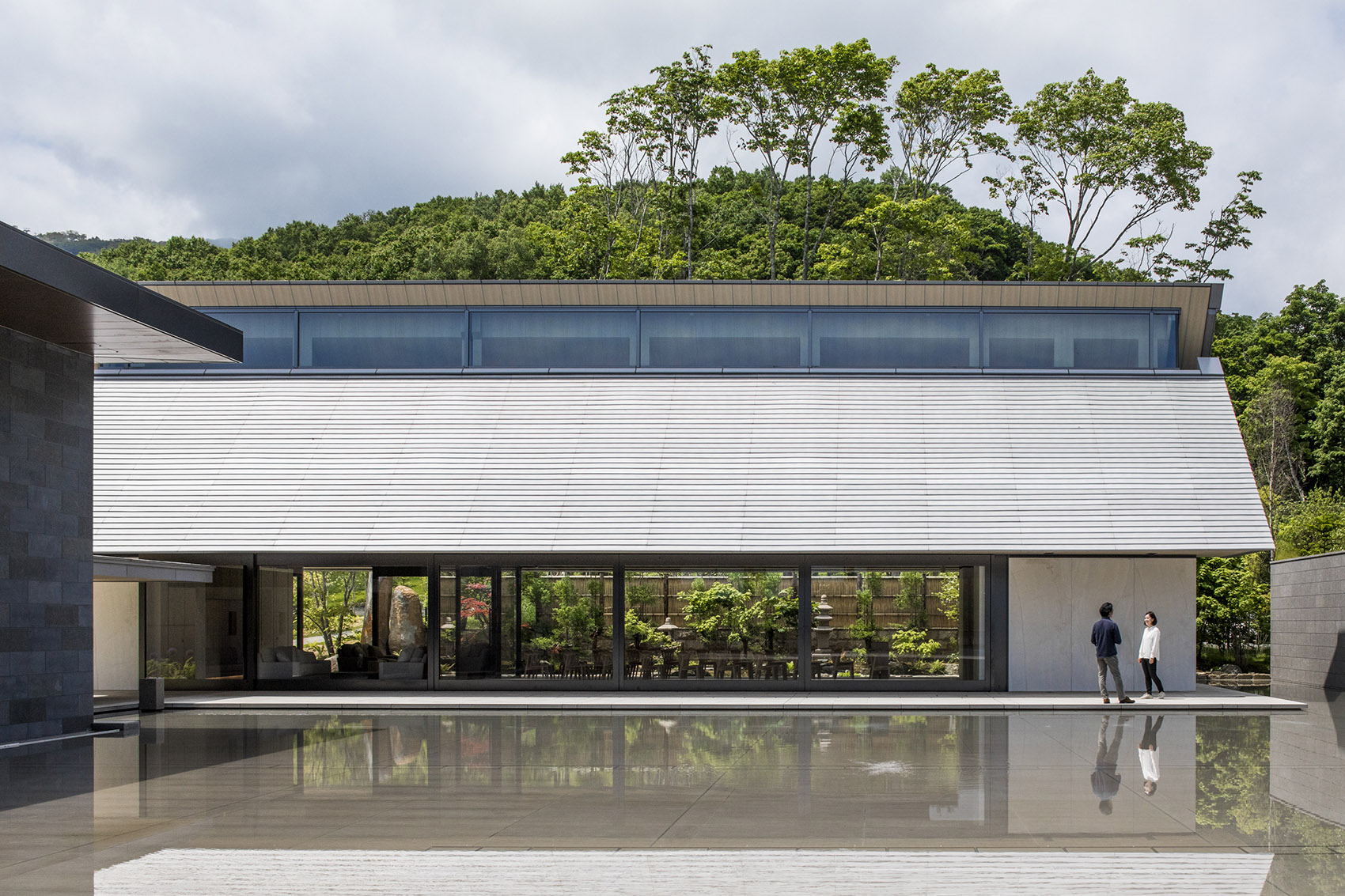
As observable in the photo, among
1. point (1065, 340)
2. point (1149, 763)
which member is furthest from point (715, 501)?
point (1149, 763)

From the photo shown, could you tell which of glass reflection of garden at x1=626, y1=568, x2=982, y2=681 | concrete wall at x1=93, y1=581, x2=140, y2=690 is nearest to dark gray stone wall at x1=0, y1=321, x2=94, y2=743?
concrete wall at x1=93, y1=581, x2=140, y2=690

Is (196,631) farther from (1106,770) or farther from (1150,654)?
(1150,654)

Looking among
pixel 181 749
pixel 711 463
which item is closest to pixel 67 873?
pixel 181 749

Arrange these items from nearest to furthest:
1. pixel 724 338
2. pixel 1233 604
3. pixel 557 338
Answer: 1. pixel 724 338
2. pixel 557 338
3. pixel 1233 604

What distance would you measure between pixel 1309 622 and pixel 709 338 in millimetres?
12098

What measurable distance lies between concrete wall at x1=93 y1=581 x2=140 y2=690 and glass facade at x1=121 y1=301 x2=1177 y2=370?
5131 mm

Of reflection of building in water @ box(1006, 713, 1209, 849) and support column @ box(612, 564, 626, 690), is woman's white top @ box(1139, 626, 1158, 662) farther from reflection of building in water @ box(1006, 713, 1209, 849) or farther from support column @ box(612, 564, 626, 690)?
support column @ box(612, 564, 626, 690)

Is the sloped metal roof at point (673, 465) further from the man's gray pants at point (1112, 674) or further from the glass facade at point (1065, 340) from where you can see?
the man's gray pants at point (1112, 674)

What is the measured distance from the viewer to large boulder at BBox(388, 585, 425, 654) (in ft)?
66.0

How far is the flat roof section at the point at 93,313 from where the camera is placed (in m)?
11.7

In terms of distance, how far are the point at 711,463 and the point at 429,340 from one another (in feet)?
20.8

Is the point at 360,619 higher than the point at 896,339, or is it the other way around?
the point at 896,339

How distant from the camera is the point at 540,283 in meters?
22.3

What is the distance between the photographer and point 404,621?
794 inches
